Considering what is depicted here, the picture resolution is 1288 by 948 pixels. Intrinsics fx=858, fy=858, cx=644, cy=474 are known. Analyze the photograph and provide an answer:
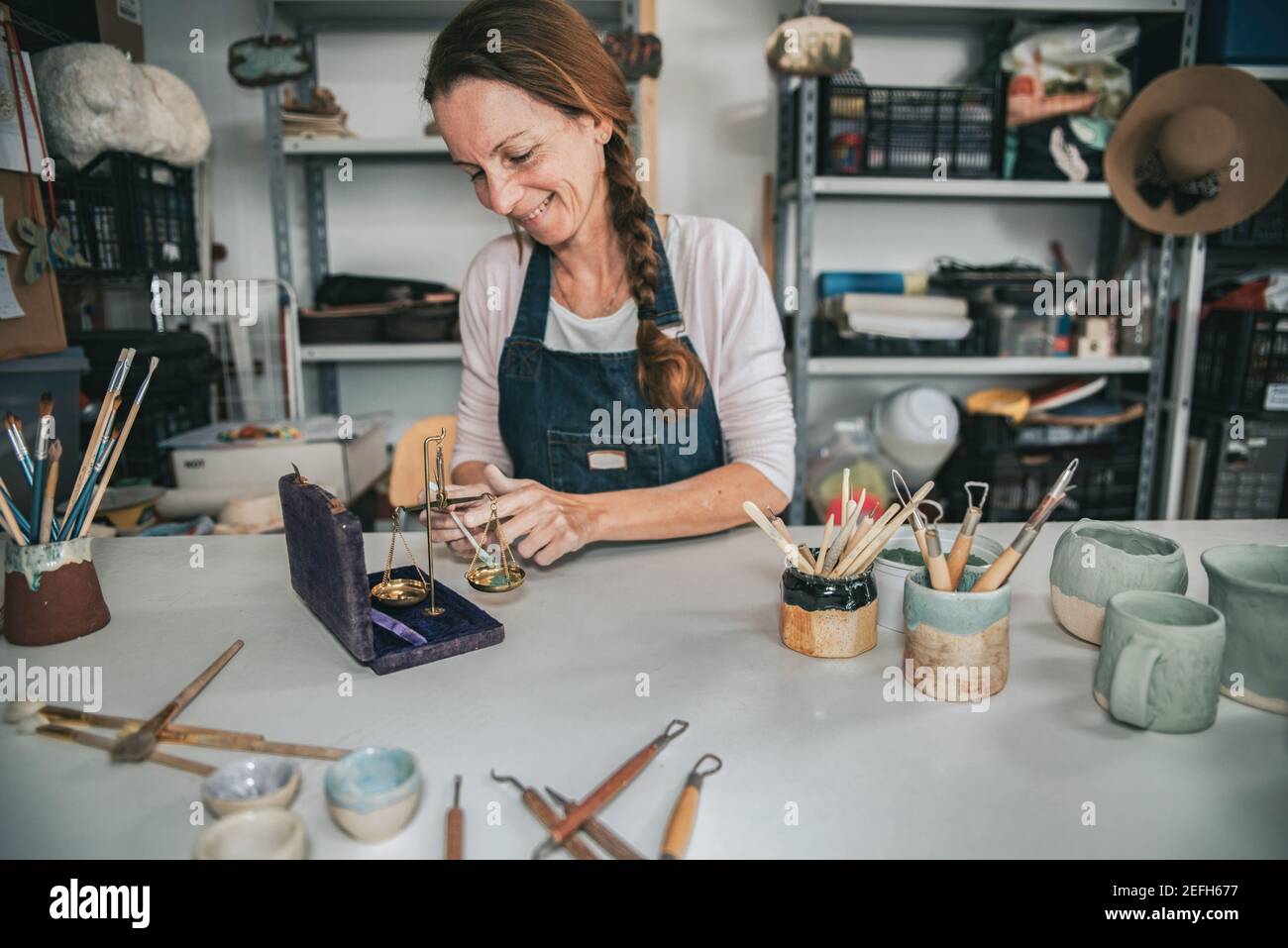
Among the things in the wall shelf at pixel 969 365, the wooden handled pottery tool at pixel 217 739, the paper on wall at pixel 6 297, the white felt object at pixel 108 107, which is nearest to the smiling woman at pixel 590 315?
the wooden handled pottery tool at pixel 217 739

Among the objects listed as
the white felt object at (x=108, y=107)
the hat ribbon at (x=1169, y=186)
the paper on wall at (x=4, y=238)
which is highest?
the white felt object at (x=108, y=107)

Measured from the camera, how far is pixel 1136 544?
92 centimetres

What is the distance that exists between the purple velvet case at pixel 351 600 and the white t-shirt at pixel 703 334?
0.59 m

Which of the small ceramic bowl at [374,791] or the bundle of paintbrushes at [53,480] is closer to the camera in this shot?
the small ceramic bowl at [374,791]

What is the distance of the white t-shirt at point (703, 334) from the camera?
1382 mm

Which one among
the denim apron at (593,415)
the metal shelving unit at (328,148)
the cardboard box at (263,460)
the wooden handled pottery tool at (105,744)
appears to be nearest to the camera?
the wooden handled pottery tool at (105,744)

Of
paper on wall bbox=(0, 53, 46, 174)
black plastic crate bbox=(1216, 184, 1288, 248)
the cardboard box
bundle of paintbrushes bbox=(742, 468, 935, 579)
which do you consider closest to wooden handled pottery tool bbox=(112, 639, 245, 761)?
bundle of paintbrushes bbox=(742, 468, 935, 579)

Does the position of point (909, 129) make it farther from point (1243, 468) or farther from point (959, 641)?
point (959, 641)

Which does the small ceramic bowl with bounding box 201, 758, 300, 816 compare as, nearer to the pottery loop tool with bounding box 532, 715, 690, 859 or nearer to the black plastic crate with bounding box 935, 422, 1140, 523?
the pottery loop tool with bounding box 532, 715, 690, 859

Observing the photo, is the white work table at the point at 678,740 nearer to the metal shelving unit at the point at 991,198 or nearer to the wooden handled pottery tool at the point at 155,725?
the wooden handled pottery tool at the point at 155,725

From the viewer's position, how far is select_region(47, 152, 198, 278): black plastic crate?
202cm

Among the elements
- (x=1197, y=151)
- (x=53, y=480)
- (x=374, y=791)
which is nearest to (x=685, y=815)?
(x=374, y=791)

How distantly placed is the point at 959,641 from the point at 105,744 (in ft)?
2.36
